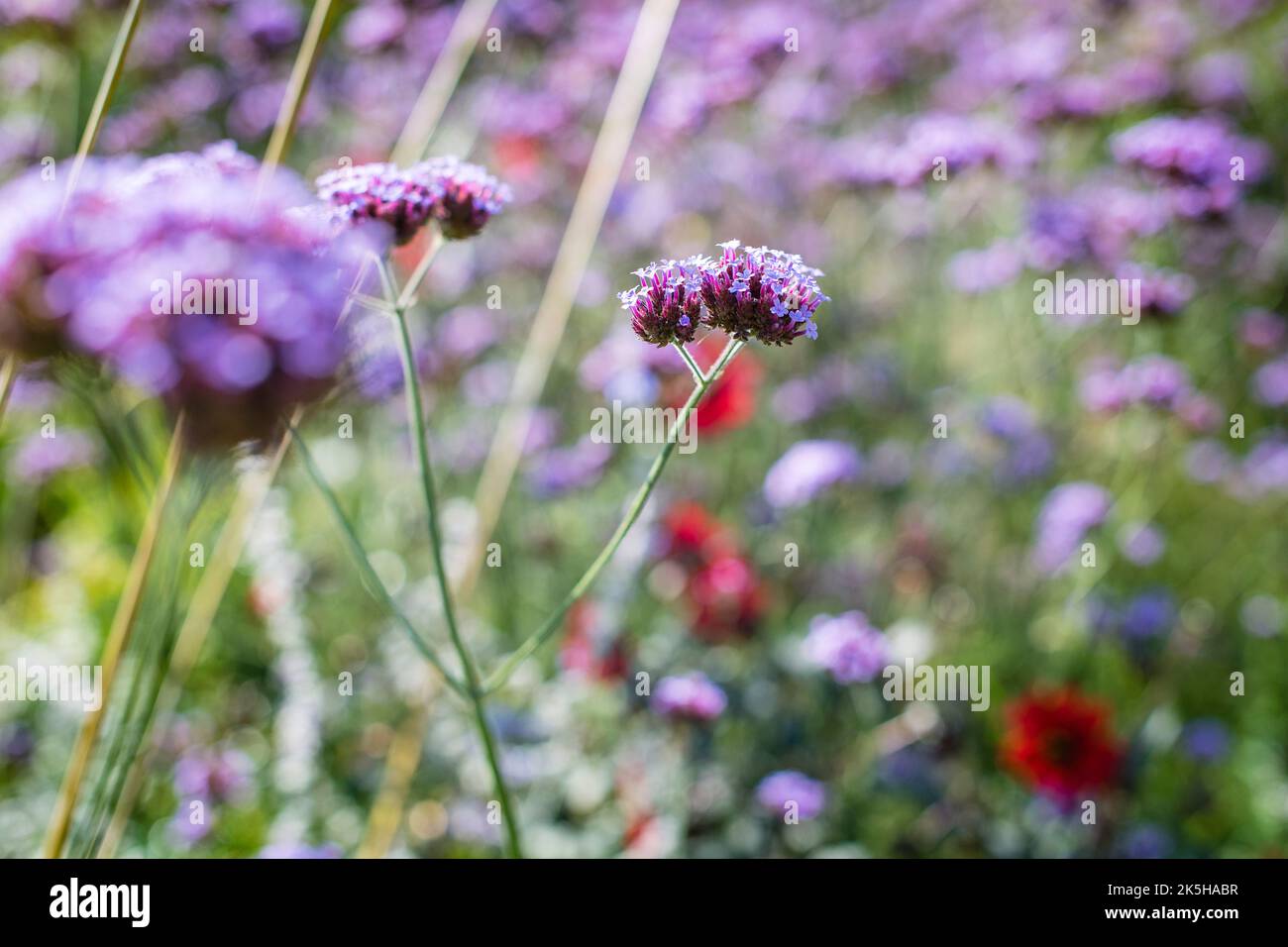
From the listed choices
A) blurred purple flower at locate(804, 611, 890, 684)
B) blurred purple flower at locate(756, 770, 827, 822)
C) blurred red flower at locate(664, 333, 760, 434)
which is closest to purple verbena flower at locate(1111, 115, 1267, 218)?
blurred red flower at locate(664, 333, 760, 434)

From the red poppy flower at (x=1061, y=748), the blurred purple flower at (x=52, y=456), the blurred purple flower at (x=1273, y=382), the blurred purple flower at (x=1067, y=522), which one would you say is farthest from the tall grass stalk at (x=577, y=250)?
the blurred purple flower at (x=1273, y=382)

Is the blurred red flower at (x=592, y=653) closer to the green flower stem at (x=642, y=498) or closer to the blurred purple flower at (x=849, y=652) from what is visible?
the blurred purple flower at (x=849, y=652)

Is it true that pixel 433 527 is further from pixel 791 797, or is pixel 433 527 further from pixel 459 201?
pixel 791 797

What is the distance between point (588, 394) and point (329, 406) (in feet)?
6.26

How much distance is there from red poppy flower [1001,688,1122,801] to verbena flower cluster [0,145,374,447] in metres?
1.42

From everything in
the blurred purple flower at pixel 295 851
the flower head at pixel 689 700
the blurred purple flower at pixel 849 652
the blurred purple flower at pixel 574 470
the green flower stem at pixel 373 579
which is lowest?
the blurred purple flower at pixel 295 851

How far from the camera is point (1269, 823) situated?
5.63ft

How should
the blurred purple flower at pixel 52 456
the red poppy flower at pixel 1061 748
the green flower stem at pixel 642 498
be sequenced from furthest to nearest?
the blurred purple flower at pixel 52 456 < the red poppy flower at pixel 1061 748 < the green flower stem at pixel 642 498

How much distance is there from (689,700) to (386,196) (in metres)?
0.92

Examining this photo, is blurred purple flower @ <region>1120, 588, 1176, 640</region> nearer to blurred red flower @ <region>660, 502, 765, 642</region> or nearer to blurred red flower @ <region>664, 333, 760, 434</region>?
blurred red flower @ <region>660, 502, 765, 642</region>

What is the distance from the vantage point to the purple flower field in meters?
1.43

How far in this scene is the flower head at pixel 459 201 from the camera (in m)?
0.92

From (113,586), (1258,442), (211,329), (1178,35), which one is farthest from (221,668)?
(1178,35)
